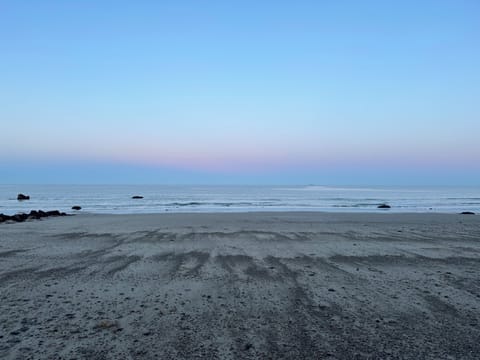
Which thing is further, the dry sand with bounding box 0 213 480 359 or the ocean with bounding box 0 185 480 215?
the ocean with bounding box 0 185 480 215

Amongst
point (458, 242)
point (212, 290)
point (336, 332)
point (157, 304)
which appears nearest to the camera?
point (336, 332)

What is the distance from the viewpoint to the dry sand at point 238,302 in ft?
12.4

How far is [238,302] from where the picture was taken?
5293 millimetres

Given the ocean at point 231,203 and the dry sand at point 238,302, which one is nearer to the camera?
the dry sand at point 238,302

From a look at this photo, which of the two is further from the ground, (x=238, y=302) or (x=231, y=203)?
(x=238, y=302)

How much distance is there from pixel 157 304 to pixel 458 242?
11177 millimetres

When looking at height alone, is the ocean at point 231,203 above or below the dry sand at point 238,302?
below

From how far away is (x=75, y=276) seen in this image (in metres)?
6.86

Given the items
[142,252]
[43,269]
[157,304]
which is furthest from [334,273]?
[43,269]

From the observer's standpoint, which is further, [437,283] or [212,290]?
[437,283]

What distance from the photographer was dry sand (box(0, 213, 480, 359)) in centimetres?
378

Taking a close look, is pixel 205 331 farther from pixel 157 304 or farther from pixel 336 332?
pixel 336 332

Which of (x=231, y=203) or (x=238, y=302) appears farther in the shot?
(x=231, y=203)

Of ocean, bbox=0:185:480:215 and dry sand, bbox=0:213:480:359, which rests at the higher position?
dry sand, bbox=0:213:480:359
